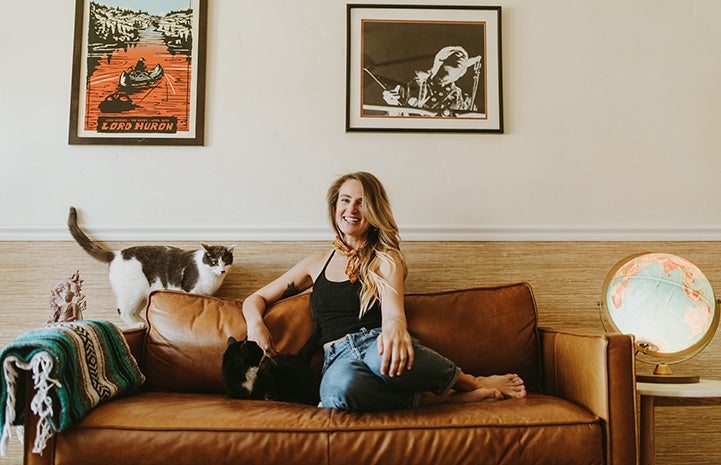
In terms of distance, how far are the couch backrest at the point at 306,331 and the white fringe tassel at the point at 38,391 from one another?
1.73ft

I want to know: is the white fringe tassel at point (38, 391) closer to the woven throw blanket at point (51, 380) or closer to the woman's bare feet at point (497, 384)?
the woven throw blanket at point (51, 380)

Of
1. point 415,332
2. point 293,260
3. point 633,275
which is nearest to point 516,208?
point 633,275

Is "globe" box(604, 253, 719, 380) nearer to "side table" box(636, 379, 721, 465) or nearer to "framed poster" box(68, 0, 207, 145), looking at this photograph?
"side table" box(636, 379, 721, 465)

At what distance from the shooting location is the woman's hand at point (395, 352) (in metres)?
1.54

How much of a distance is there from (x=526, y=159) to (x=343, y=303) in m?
1.12

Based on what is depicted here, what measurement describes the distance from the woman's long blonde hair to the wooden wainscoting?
15.4 inches

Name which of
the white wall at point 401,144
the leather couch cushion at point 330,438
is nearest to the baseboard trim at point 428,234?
the white wall at point 401,144

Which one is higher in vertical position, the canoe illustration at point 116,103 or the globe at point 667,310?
the canoe illustration at point 116,103

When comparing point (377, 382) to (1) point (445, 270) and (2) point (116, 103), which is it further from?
(2) point (116, 103)

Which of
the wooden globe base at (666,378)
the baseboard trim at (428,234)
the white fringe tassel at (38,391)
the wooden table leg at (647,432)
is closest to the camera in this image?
the white fringe tassel at (38,391)

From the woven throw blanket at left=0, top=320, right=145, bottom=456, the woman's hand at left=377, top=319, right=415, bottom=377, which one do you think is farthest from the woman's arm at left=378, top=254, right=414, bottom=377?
the woven throw blanket at left=0, top=320, right=145, bottom=456

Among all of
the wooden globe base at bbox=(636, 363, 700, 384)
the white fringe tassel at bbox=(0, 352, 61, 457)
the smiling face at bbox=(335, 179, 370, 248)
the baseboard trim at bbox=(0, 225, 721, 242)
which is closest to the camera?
the white fringe tassel at bbox=(0, 352, 61, 457)

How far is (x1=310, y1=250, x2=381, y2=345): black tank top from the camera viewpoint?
1867 mm


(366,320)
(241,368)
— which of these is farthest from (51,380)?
(366,320)
